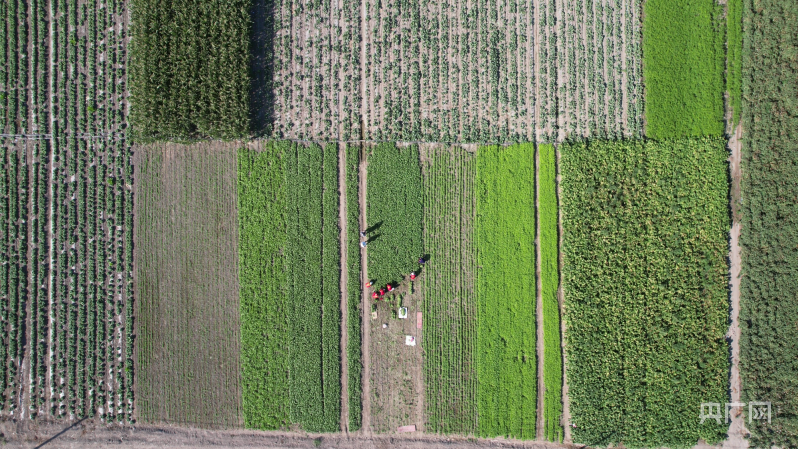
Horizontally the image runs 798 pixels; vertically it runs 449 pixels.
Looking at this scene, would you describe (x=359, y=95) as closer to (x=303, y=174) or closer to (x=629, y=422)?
(x=303, y=174)

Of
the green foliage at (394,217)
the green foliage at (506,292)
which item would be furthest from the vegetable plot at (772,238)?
the green foliage at (394,217)

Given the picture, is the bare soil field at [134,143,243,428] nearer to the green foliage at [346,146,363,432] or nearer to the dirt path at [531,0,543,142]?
the green foliage at [346,146,363,432]

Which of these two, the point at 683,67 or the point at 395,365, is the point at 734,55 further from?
the point at 395,365

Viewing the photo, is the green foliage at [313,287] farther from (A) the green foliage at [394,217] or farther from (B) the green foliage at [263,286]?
(A) the green foliage at [394,217]

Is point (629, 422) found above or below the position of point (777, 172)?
below

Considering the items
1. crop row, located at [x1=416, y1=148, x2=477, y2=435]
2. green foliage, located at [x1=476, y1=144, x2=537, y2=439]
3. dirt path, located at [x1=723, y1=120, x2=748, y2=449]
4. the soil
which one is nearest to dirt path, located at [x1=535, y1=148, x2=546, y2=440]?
green foliage, located at [x1=476, y1=144, x2=537, y2=439]

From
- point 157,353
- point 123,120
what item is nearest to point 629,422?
point 157,353

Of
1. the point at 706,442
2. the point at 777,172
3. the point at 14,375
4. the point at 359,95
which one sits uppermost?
the point at 359,95
